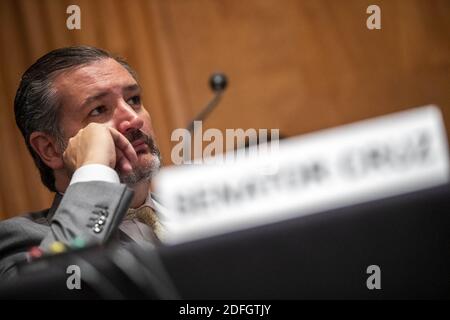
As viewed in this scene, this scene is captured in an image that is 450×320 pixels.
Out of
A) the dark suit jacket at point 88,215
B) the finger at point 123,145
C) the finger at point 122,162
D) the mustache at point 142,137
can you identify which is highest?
the mustache at point 142,137

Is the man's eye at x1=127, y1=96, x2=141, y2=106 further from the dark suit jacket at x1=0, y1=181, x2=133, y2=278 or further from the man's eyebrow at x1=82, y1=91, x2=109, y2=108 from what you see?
the dark suit jacket at x1=0, y1=181, x2=133, y2=278

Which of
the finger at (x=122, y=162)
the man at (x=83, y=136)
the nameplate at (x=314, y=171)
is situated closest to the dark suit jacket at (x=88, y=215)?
the man at (x=83, y=136)

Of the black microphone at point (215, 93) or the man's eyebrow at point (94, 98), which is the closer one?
the man's eyebrow at point (94, 98)

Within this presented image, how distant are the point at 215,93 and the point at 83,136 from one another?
1097 mm

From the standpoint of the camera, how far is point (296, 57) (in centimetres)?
226

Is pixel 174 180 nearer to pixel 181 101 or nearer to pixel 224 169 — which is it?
pixel 224 169

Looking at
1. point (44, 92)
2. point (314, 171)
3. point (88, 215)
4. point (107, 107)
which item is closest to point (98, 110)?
point (107, 107)

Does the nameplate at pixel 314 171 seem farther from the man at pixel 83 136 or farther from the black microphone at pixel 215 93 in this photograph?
the man at pixel 83 136

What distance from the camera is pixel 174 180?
167 cm

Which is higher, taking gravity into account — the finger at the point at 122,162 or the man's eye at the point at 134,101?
the man's eye at the point at 134,101

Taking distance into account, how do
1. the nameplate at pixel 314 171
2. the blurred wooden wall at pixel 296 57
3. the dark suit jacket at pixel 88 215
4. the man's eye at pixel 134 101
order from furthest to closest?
the blurred wooden wall at pixel 296 57, the nameplate at pixel 314 171, the man's eye at pixel 134 101, the dark suit jacket at pixel 88 215

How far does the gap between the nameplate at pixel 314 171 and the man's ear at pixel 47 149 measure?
537mm

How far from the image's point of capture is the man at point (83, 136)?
98 centimetres

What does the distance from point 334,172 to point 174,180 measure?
21.1 inches
